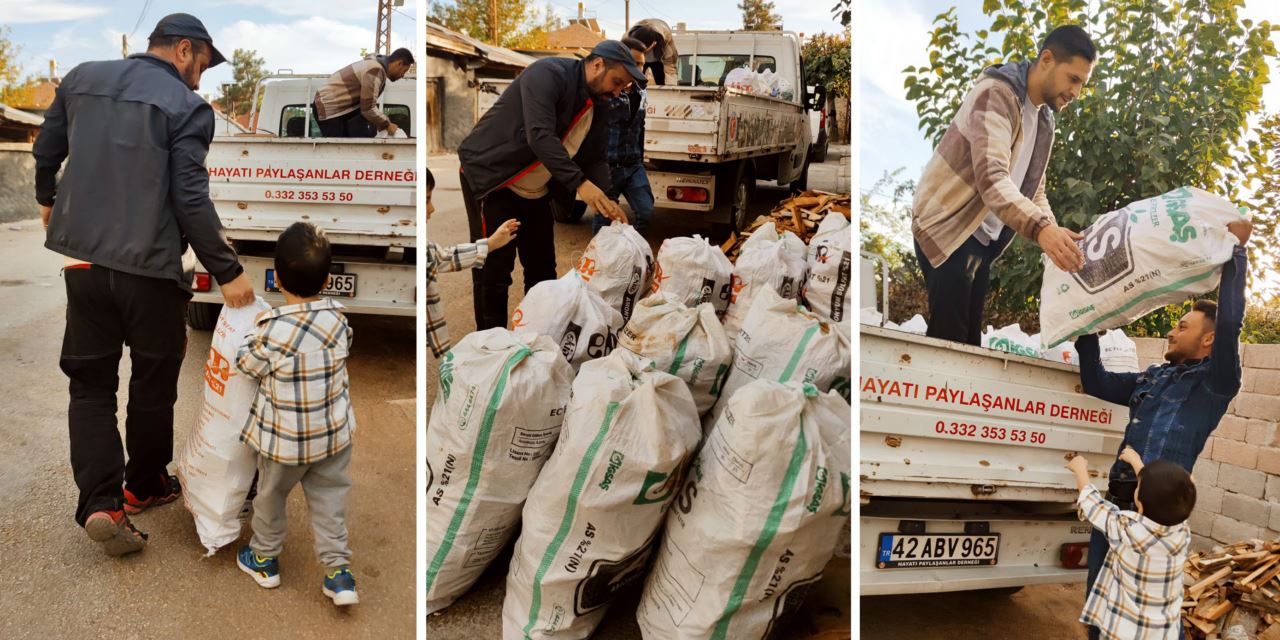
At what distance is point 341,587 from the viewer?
2225 millimetres

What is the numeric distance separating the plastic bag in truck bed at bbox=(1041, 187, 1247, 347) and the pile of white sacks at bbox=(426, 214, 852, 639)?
62cm

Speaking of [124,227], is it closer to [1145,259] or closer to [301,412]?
[301,412]

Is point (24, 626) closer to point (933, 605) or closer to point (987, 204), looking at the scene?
point (933, 605)

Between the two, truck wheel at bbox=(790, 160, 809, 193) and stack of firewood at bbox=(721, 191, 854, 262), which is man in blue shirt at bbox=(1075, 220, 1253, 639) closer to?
stack of firewood at bbox=(721, 191, 854, 262)

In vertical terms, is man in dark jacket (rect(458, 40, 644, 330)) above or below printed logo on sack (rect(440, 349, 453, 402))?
above

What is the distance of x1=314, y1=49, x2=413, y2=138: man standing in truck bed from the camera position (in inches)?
143

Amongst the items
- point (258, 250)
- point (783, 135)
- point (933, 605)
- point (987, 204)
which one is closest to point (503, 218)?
point (258, 250)

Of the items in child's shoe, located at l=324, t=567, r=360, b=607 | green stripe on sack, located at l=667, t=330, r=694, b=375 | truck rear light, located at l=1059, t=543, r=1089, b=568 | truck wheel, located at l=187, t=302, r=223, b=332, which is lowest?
child's shoe, located at l=324, t=567, r=360, b=607

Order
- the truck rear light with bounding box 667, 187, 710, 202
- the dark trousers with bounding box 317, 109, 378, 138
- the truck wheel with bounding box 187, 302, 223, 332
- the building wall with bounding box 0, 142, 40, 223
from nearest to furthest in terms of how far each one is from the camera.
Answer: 1. the dark trousers with bounding box 317, 109, 378, 138
2. the truck wheel with bounding box 187, 302, 223, 332
3. the truck rear light with bounding box 667, 187, 710, 202
4. the building wall with bounding box 0, 142, 40, 223

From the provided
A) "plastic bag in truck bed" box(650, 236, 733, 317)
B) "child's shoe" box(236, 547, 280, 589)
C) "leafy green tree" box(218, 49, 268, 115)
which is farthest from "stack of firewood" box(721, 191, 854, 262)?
"child's shoe" box(236, 547, 280, 589)

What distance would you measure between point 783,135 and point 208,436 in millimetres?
5044

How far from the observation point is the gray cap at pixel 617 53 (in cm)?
293

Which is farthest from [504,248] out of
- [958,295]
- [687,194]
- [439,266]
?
[687,194]

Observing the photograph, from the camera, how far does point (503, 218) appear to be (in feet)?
10.3
